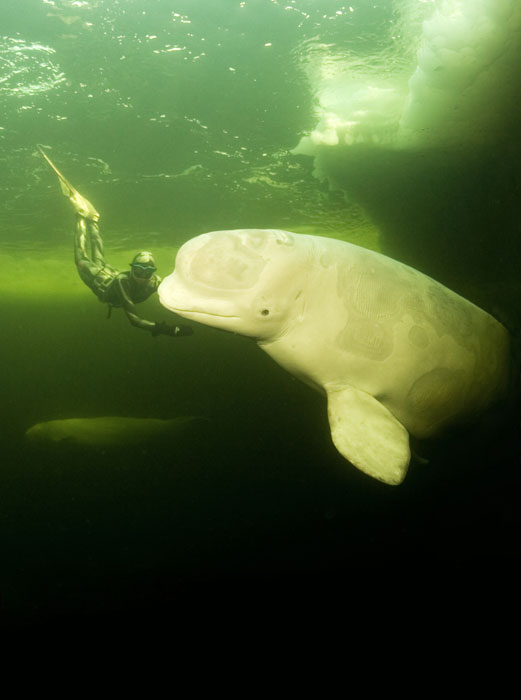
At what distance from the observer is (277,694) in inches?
179

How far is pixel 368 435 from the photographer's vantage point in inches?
110

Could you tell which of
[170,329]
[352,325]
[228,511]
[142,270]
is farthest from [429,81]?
[228,511]

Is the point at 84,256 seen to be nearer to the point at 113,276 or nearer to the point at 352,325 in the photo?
the point at 113,276

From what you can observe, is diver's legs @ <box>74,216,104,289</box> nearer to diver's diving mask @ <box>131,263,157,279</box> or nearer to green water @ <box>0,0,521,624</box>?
diver's diving mask @ <box>131,263,157,279</box>

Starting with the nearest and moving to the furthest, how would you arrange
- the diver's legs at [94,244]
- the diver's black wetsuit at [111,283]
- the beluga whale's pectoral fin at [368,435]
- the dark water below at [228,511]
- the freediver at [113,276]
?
the beluga whale's pectoral fin at [368,435] → the freediver at [113,276] → the diver's black wetsuit at [111,283] → the dark water below at [228,511] → the diver's legs at [94,244]

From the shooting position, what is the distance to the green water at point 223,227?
19.3 ft

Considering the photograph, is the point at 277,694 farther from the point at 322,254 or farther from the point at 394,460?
the point at 322,254

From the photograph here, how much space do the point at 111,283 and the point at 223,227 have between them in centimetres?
847

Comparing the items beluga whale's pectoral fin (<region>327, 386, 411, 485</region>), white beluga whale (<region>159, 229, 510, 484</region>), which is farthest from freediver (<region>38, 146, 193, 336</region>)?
beluga whale's pectoral fin (<region>327, 386, 411, 485</region>)

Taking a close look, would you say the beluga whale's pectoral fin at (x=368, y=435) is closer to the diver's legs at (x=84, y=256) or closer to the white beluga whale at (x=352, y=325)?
the white beluga whale at (x=352, y=325)

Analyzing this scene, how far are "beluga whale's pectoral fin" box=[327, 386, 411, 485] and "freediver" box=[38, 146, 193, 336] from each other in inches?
149

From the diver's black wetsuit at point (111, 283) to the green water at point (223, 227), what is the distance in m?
2.58

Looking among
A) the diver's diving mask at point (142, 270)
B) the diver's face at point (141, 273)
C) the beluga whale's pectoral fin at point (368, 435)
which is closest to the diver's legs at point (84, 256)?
the diver's face at point (141, 273)

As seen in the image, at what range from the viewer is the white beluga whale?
2.76 m
